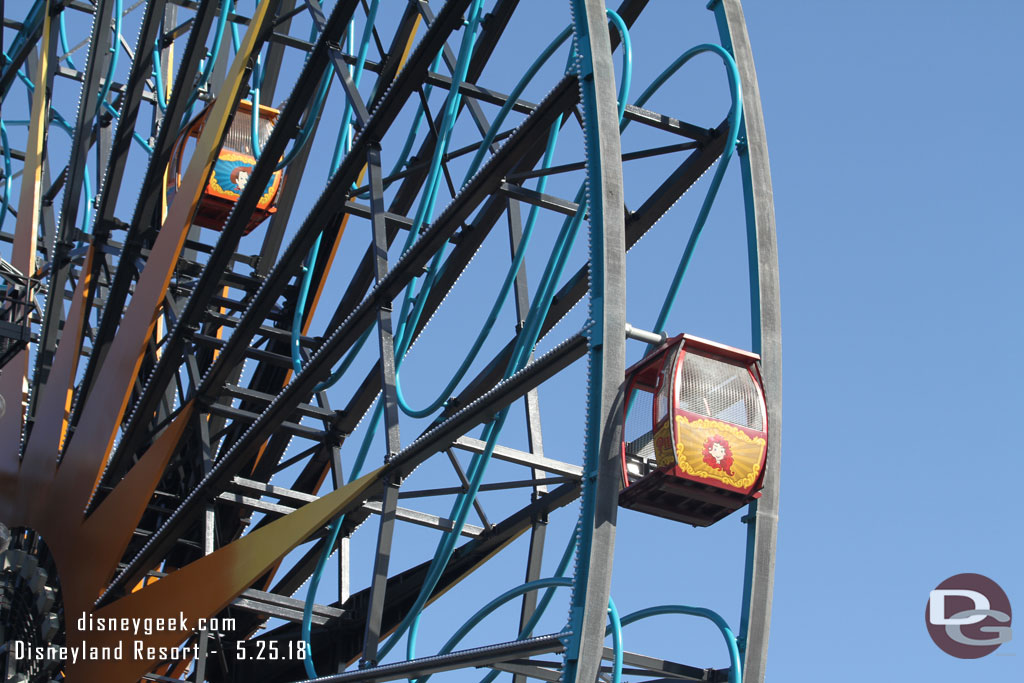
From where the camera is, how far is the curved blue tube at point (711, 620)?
12211mm

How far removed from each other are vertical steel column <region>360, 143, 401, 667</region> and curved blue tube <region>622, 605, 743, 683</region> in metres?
2.51

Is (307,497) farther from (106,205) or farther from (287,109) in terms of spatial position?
(106,205)

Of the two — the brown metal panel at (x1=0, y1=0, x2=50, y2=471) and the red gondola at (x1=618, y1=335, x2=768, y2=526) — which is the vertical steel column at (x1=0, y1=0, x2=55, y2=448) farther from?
the red gondola at (x1=618, y1=335, x2=768, y2=526)

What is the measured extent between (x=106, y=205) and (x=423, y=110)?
21.3 feet

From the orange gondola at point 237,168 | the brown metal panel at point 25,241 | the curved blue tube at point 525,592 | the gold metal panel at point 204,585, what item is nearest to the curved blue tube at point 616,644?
the curved blue tube at point 525,592

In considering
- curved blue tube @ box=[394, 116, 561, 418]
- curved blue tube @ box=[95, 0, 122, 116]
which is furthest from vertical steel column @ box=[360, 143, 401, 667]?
curved blue tube @ box=[95, 0, 122, 116]

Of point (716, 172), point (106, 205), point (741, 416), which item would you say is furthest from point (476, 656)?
point (106, 205)

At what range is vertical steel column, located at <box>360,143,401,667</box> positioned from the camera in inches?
555

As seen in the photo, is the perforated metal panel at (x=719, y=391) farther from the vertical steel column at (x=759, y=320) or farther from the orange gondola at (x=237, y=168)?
the orange gondola at (x=237, y=168)

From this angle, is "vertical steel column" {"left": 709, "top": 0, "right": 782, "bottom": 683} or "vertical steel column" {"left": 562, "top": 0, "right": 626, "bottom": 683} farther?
"vertical steel column" {"left": 709, "top": 0, "right": 782, "bottom": 683}

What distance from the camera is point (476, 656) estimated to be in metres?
12.4

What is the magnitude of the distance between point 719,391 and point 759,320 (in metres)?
1.33

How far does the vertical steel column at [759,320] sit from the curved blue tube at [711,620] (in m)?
0.08

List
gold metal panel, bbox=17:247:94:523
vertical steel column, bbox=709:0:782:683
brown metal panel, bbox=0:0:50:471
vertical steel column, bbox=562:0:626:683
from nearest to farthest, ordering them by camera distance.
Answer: vertical steel column, bbox=562:0:626:683 → vertical steel column, bbox=709:0:782:683 → gold metal panel, bbox=17:247:94:523 → brown metal panel, bbox=0:0:50:471
